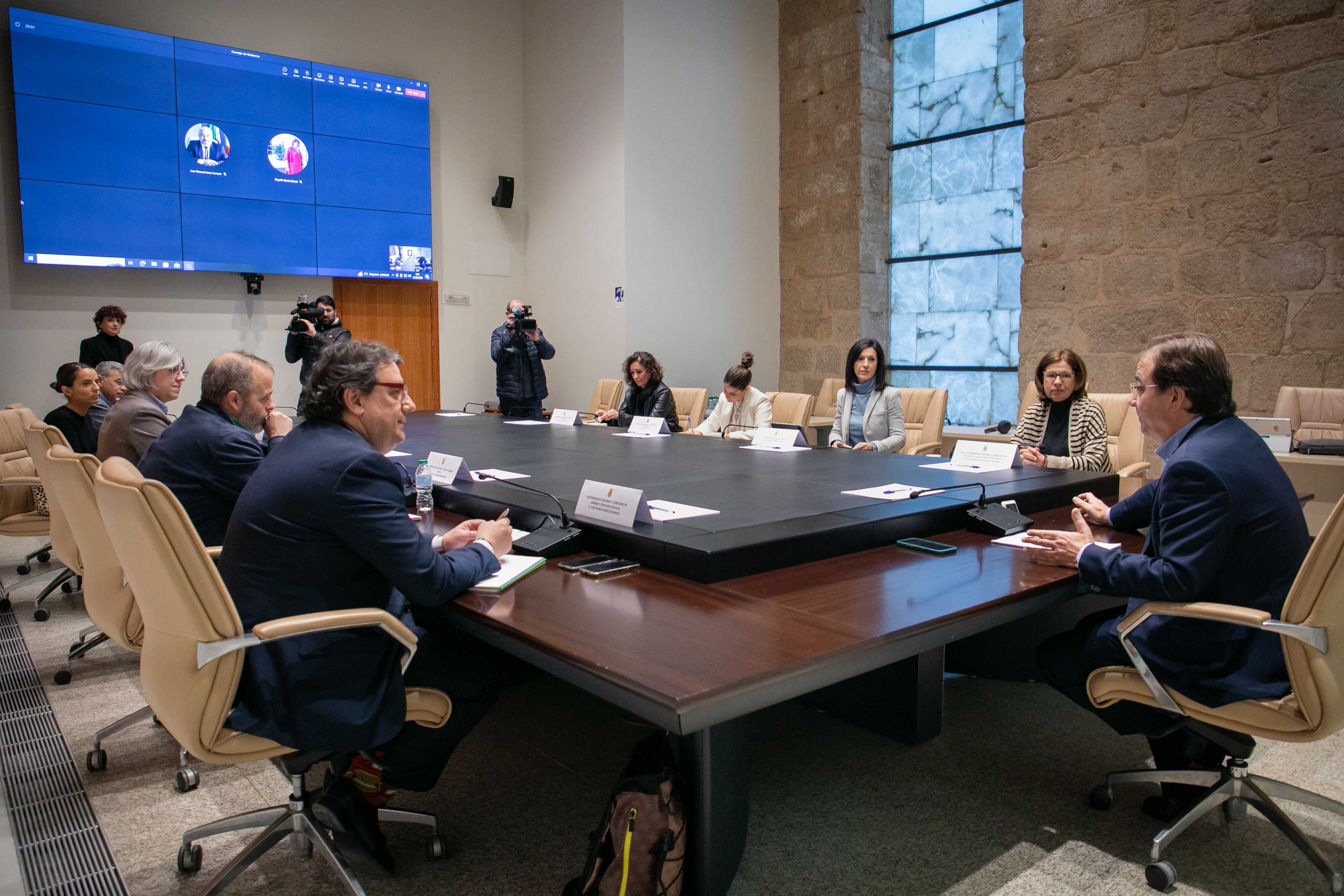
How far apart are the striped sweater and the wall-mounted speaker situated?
590 centimetres

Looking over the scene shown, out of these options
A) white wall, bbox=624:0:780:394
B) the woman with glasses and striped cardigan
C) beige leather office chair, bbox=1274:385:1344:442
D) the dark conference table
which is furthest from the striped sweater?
white wall, bbox=624:0:780:394

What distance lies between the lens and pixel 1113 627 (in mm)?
1977

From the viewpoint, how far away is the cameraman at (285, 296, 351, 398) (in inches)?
255

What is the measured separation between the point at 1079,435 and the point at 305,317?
212 inches

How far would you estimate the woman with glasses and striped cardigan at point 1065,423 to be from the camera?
3.69m

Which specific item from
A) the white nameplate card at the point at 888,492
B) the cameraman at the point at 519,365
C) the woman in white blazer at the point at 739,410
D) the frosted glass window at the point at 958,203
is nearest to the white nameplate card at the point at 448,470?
the white nameplate card at the point at 888,492

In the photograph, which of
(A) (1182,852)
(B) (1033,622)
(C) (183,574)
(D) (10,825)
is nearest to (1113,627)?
(A) (1182,852)

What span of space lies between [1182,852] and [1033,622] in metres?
0.84

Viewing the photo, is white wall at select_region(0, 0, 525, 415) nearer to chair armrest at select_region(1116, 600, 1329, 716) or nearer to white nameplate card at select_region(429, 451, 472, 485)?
white nameplate card at select_region(429, 451, 472, 485)

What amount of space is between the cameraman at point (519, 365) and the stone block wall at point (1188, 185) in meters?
3.78

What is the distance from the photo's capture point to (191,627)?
156 centimetres

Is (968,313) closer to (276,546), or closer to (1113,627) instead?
(1113,627)

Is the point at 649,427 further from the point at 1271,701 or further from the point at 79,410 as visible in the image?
the point at 1271,701

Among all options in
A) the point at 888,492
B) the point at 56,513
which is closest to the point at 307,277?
the point at 56,513
